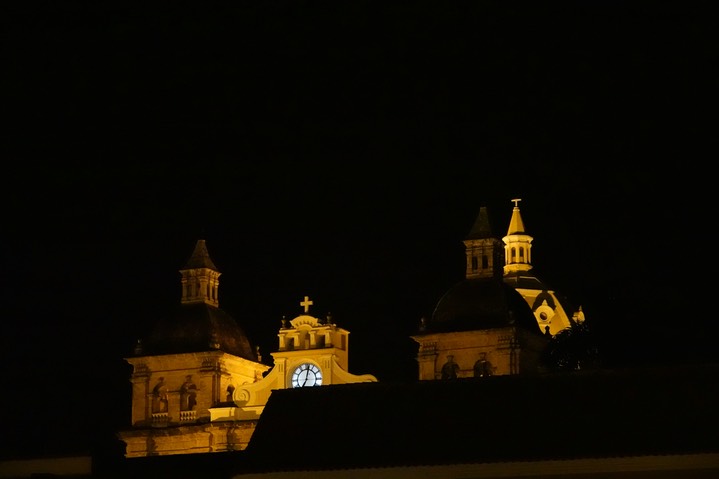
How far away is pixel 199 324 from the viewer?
93.2 meters

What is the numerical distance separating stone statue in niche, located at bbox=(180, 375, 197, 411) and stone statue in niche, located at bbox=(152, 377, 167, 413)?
0.84 meters

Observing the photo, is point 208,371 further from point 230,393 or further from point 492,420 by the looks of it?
point 492,420

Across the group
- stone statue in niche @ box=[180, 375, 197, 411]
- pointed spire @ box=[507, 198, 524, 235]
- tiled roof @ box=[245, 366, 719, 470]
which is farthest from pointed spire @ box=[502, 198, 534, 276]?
tiled roof @ box=[245, 366, 719, 470]

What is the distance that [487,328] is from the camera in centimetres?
8519

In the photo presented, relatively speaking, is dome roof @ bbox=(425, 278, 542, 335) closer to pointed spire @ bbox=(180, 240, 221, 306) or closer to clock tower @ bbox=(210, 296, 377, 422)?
clock tower @ bbox=(210, 296, 377, 422)

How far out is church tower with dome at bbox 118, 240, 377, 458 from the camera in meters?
88.9

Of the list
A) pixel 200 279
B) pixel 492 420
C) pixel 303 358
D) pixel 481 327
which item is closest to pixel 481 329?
pixel 481 327

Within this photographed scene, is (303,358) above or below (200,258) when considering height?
below

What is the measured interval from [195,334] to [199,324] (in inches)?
20.0

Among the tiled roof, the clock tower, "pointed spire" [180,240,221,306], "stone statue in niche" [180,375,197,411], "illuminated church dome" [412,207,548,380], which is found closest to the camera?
the tiled roof

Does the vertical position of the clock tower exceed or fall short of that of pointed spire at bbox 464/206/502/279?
it falls short

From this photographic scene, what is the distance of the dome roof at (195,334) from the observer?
304 feet

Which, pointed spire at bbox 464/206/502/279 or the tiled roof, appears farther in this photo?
pointed spire at bbox 464/206/502/279

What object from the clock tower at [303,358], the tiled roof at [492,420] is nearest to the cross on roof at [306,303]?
the clock tower at [303,358]
